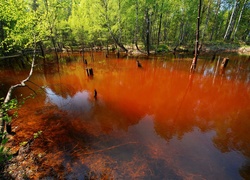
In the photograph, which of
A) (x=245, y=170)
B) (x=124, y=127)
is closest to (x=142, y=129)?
(x=124, y=127)

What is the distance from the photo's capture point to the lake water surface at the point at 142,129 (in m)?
4.62

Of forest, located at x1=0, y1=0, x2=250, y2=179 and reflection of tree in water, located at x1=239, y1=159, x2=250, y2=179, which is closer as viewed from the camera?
reflection of tree in water, located at x1=239, y1=159, x2=250, y2=179

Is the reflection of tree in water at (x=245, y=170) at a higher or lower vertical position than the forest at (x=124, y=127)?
lower

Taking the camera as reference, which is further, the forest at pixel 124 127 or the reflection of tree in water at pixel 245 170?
the forest at pixel 124 127

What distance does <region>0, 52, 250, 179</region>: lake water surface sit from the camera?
4621mm

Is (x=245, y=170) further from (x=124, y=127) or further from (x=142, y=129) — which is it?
(x=124, y=127)

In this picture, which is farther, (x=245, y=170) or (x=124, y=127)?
(x=124, y=127)

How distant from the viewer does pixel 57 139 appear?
Answer: 589 cm

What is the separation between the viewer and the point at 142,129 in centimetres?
645

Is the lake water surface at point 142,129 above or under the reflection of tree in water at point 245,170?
above

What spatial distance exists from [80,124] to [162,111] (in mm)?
4220

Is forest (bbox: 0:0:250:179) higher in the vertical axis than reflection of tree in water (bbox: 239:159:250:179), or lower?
higher

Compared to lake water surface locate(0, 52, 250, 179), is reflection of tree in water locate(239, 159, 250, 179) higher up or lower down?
lower down

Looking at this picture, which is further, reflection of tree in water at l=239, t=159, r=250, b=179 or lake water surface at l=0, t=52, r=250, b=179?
lake water surface at l=0, t=52, r=250, b=179
